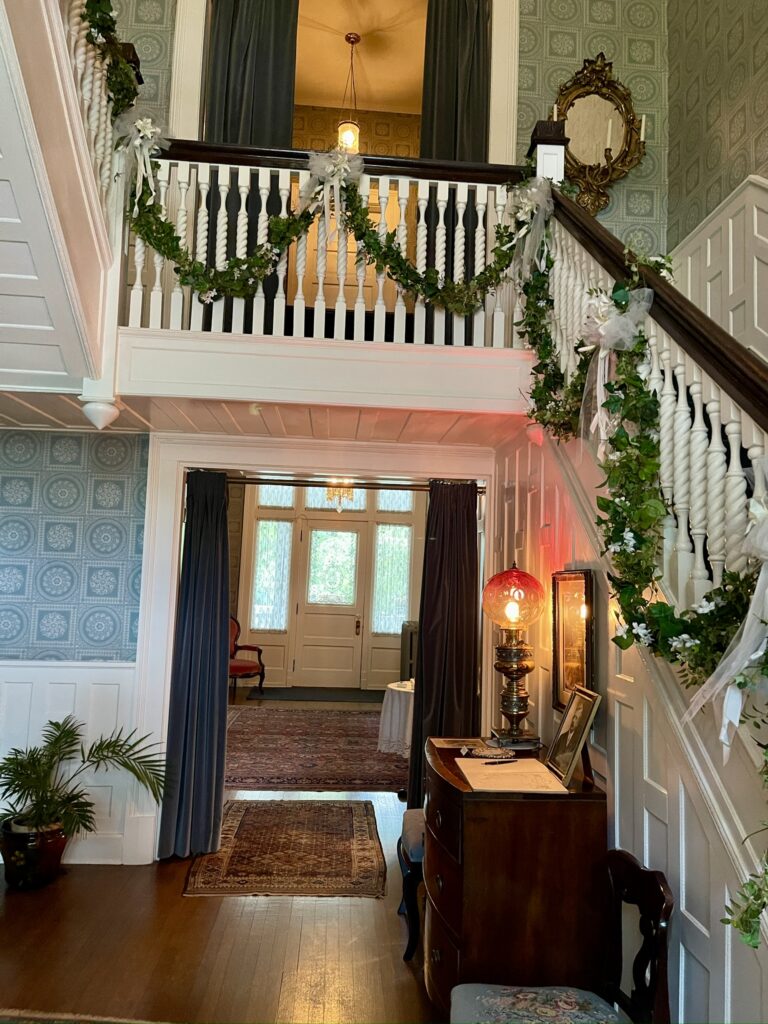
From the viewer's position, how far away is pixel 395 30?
18.9 feet

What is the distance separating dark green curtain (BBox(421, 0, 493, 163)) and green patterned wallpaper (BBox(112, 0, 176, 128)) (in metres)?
1.63

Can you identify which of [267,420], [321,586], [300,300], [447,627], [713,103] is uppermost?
[713,103]

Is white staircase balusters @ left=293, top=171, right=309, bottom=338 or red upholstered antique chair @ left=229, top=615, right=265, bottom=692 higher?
white staircase balusters @ left=293, top=171, right=309, bottom=338

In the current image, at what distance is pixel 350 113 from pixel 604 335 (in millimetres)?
5624

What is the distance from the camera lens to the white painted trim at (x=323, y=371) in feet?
10.5

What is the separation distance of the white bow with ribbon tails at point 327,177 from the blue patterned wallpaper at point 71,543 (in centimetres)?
187

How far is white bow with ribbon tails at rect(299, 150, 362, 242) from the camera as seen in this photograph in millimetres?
3236

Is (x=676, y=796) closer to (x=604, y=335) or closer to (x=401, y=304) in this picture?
(x=604, y=335)

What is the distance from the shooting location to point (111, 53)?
2.99 metres

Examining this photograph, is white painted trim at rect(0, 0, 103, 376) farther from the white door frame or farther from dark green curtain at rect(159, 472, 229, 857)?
the white door frame

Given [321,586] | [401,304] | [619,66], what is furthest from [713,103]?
[321,586]

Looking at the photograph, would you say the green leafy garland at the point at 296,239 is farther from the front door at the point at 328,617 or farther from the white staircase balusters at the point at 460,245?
the front door at the point at 328,617

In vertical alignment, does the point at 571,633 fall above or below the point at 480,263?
below

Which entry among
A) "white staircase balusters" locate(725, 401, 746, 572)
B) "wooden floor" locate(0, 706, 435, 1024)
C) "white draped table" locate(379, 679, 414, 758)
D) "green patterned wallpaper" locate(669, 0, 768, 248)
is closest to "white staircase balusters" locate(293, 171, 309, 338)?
"white staircase balusters" locate(725, 401, 746, 572)
